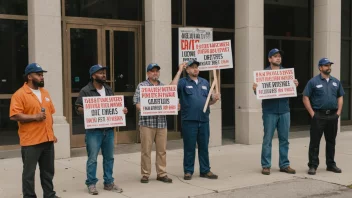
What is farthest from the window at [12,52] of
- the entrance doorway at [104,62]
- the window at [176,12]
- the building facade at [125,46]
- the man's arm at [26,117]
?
the man's arm at [26,117]

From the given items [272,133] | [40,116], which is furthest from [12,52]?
[272,133]

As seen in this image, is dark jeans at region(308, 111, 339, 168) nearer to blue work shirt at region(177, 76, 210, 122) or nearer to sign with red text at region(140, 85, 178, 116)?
blue work shirt at region(177, 76, 210, 122)

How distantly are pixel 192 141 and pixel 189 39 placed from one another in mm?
3017

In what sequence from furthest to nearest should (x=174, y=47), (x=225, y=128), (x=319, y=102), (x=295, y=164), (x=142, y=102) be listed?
(x=225, y=128)
(x=174, y=47)
(x=295, y=164)
(x=319, y=102)
(x=142, y=102)

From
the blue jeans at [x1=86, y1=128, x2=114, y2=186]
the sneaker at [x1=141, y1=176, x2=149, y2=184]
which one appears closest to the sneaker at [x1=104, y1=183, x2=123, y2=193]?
the blue jeans at [x1=86, y1=128, x2=114, y2=186]

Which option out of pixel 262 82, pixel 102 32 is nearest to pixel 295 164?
pixel 262 82

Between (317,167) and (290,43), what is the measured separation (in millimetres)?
7854

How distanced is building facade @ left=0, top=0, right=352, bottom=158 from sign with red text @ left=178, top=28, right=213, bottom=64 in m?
0.79

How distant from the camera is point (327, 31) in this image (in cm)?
1362

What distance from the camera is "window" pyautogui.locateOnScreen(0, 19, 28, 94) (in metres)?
10.5

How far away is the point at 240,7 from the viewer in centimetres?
1234

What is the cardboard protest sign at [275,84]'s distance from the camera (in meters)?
8.45

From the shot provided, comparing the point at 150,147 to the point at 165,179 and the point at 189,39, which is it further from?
the point at 189,39

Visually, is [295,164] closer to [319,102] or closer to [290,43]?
[319,102]
